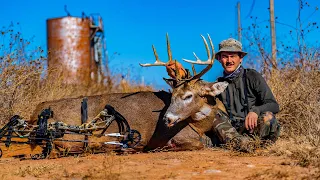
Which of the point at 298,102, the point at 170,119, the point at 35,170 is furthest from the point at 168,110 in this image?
the point at 298,102

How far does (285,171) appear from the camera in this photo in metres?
4.55

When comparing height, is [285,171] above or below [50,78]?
below

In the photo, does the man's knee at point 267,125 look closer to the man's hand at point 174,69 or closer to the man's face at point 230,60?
the man's face at point 230,60

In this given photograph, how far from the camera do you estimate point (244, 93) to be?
7.18 m

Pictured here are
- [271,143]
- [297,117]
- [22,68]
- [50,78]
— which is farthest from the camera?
[50,78]

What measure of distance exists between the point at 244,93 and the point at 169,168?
245 centimetres

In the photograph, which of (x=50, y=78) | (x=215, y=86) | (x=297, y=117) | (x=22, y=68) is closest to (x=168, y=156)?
(x=215, y=86)

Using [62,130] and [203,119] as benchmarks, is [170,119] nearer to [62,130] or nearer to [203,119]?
[203,119]

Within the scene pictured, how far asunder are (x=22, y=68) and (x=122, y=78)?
6590 millimetres

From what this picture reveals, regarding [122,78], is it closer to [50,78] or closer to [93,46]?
[50,78]

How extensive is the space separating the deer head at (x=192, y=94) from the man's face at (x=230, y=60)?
1.60ft

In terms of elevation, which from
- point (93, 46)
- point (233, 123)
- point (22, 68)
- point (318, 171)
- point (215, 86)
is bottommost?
point (318, 171)

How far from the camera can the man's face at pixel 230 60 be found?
7203 millimetres

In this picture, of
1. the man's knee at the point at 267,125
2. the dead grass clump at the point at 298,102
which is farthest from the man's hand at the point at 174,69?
the dead grass clump at the point at 298,102
